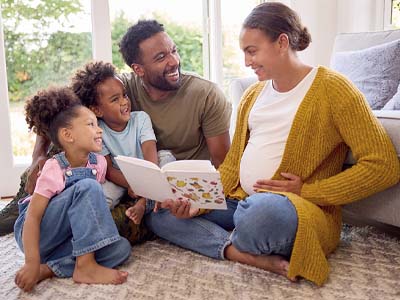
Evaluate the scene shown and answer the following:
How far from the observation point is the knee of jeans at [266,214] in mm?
1328

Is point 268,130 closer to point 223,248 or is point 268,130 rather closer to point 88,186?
point 223,248

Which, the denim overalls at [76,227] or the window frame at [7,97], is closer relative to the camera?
the denim overalls at [76,227]

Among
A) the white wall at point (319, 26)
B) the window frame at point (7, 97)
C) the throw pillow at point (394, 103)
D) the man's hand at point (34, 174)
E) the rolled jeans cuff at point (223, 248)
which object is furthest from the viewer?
the white wall at point (319, 26)

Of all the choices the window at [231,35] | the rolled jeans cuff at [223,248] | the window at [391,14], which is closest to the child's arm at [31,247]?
the rolled jeans cuff at [223,248]

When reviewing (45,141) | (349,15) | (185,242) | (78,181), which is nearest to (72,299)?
(78,181)

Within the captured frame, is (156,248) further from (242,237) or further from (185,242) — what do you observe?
(242,237)

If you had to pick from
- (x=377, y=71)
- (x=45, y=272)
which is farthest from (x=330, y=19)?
(x=45, y=272)

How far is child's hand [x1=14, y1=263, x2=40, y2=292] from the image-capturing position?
134cm

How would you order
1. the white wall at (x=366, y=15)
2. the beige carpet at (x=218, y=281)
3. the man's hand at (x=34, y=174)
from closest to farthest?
the beige carpet at (x=218, y=281)
the man's hand at (x=34, y=174)
the white wall at (x=366, y=15)

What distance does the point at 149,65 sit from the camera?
5.73 feet

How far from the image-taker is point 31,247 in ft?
4.45

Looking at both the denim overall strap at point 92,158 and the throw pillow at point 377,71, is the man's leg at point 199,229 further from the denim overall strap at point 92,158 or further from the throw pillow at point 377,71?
the throw pillow at point 377,71

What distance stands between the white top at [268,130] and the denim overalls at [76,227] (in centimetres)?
45

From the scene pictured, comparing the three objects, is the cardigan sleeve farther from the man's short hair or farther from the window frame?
the window frame
